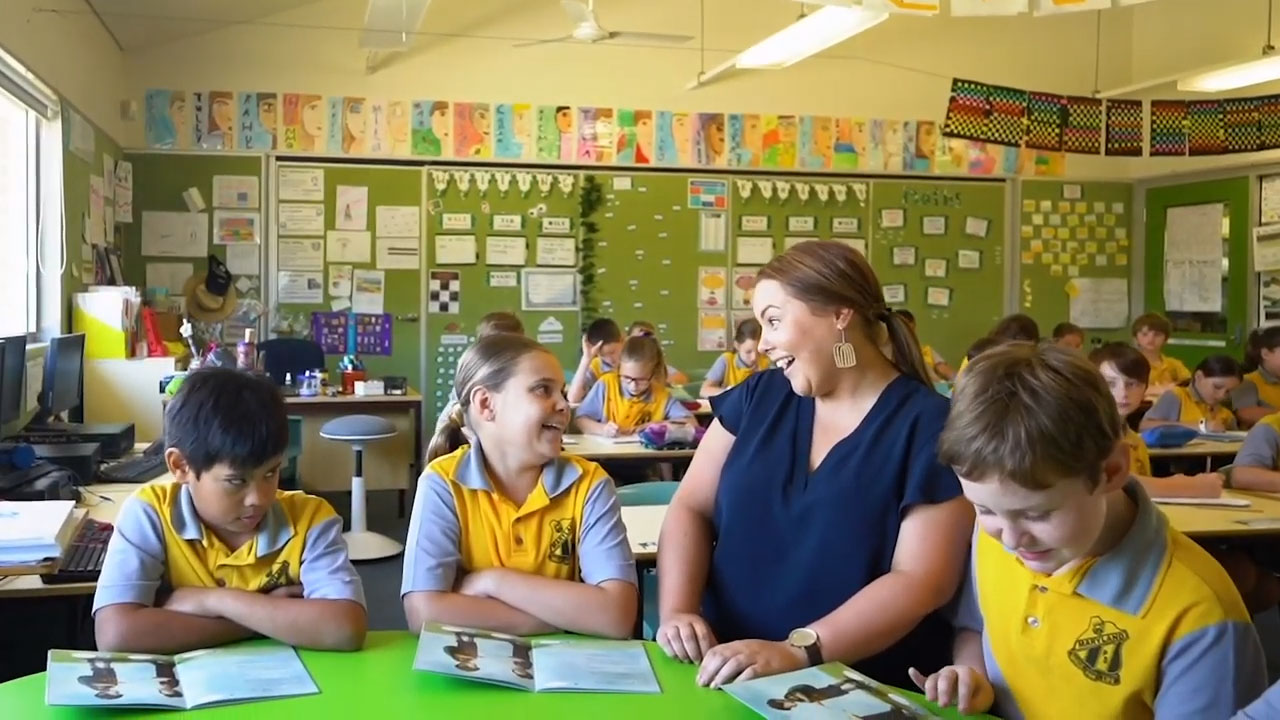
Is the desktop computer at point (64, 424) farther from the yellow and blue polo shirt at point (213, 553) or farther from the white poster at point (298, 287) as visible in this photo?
the white poster at point (298, 287)

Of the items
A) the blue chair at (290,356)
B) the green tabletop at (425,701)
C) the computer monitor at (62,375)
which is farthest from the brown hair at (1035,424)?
the blue chair at (290,356)

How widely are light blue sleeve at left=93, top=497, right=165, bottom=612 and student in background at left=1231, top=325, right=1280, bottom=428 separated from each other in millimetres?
5440

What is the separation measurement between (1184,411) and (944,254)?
9.34 ft

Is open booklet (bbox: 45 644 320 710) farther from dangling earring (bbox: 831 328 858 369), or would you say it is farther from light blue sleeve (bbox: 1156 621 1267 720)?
light blue sleeve (bbox: 1156 621 1267 720)

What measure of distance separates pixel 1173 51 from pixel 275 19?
6078 millimetres

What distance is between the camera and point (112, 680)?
57.6 inches

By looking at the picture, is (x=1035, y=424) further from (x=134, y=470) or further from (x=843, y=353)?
(x=134, y=470)

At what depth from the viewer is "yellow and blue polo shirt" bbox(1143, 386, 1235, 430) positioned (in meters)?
5.45

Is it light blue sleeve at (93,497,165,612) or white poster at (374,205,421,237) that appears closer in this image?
Result: light blue sleeve at (93,497,165,612)

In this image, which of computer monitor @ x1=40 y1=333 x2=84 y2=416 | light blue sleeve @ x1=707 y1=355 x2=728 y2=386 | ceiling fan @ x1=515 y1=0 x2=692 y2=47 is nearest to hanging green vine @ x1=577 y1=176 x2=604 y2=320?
light blue sleeve @ x1=707 y1=355 x2=728 y2=386

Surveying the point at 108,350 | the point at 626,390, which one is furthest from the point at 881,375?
the point at 108,350

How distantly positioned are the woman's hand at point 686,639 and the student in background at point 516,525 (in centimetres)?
13

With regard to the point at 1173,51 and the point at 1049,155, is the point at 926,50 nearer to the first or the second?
the point at 1049,155

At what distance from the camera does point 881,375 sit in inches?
75.0
